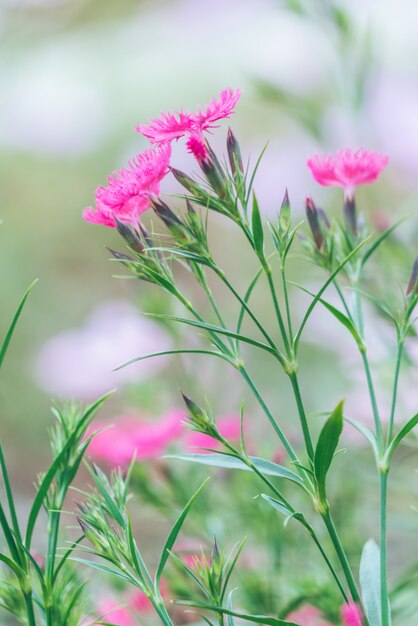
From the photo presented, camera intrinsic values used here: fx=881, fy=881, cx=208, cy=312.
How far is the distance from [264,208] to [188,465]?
1.05 metres

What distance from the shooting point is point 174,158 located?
185 cm

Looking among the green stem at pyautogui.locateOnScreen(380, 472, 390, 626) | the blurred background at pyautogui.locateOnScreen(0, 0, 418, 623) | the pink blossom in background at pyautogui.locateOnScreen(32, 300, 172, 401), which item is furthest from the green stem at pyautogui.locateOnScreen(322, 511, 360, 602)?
the pink blossom in background at pyautogui.locateOnScreen(32, 300, 172, 401)

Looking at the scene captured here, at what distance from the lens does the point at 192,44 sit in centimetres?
274

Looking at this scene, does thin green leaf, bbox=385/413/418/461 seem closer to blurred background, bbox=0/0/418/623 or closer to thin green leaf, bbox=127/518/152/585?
thin green leaf, bbox=127/518/152/585

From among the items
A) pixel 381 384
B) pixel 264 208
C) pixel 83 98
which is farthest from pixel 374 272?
pixel 83 98

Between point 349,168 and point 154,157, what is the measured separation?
0.12 meters

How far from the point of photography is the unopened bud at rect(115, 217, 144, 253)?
0.41 meters

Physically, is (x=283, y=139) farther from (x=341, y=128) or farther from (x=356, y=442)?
(x=356, y=442)

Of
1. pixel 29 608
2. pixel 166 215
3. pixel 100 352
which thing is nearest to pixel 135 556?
pixel 29 608

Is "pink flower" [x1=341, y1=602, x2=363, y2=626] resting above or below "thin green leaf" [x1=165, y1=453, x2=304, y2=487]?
below

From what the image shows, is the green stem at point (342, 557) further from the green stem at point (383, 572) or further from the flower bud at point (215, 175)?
the flower bud at point (215, 175)

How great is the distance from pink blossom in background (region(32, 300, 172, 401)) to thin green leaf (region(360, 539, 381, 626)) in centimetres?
78

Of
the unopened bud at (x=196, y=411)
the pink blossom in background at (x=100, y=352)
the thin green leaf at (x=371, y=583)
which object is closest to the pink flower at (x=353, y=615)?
the thin green leaf at (x=371, y=583)

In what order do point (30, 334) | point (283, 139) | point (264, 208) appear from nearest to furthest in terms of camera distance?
point (264, 208), point (30, 334), point (283, 139)
